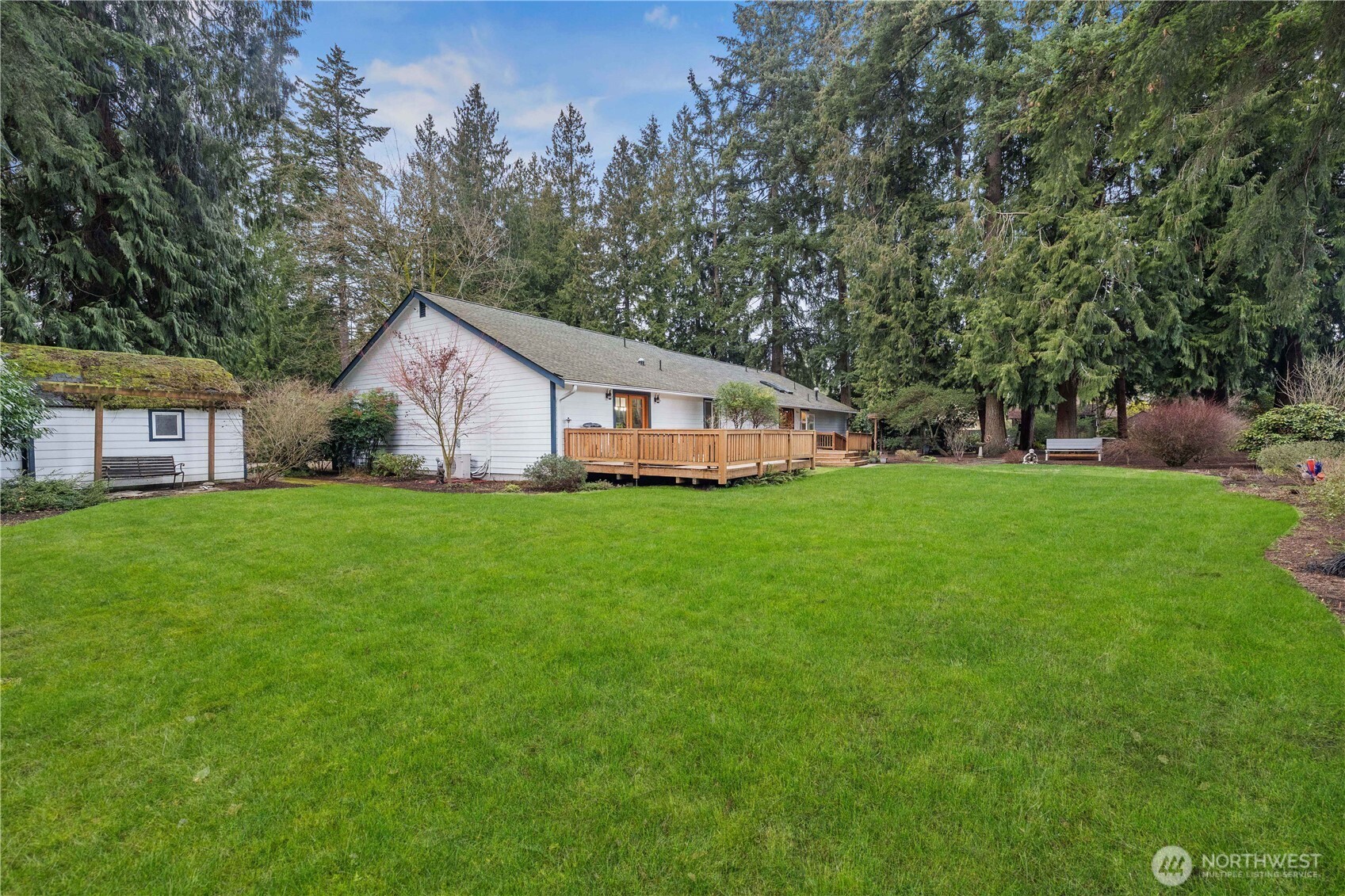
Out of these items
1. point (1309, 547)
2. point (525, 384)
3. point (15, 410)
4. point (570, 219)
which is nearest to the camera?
point (1309, 547)

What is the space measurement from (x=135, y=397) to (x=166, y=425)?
3.71 feet

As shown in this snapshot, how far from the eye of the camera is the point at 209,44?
16094mm

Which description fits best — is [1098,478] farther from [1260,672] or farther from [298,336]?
[298,336]

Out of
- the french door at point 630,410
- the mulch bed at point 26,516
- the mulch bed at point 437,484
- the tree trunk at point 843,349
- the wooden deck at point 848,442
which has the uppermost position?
the tree trunk at point 843,349

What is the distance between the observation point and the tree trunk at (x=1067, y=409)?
20.8 m

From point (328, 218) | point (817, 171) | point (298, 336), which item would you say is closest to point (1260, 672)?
point (328, 218)

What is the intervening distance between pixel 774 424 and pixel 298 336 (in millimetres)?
22701

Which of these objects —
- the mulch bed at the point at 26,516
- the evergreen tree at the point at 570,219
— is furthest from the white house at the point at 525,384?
A: the evergreen tree at the point at 570,219

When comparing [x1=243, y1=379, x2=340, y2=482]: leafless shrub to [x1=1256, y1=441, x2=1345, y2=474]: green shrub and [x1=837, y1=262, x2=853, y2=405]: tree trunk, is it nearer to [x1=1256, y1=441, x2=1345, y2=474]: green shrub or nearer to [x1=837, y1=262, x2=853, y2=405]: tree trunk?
[x1=1256, y1=441, x2=1345, y2=474]: green shrub

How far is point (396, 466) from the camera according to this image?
49.1ft

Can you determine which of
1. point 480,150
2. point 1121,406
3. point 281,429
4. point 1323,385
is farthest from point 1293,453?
point 480,150

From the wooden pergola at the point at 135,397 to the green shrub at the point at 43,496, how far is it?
5.32 ft

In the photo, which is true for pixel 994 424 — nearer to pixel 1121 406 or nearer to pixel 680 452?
pixel 1121 406

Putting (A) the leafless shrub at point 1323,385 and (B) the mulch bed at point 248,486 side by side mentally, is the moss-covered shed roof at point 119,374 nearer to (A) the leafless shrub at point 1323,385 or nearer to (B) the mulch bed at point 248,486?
(B) the mulch bed at point 248,486
